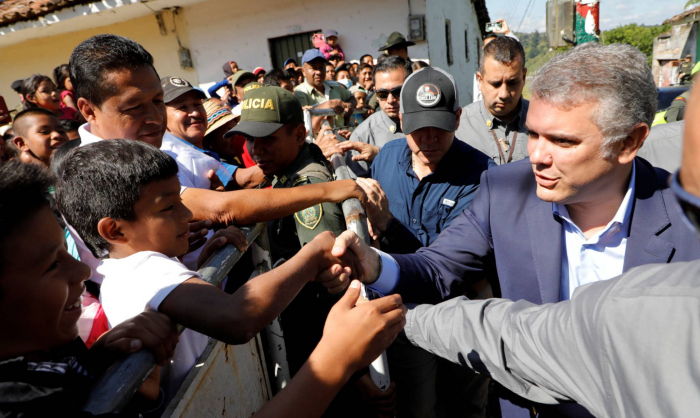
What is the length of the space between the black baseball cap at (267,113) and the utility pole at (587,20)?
13114 millimetres

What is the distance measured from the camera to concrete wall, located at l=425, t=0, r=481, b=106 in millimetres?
10883

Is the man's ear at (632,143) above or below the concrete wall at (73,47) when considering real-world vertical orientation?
below

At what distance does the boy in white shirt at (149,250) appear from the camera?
1224mm

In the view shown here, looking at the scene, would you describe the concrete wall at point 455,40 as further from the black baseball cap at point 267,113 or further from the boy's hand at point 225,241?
the boy's hand at point 225,241

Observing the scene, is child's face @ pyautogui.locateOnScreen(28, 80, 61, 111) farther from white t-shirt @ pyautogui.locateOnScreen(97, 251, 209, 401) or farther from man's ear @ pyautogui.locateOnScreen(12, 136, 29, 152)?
white t-shirt @ pyautogui.locateOnScreen(97, 251, 209, 401)

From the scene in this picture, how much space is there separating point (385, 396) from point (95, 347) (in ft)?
4.20

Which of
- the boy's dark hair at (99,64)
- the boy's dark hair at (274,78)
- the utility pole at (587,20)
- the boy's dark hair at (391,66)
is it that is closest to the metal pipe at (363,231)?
the boy's dark hair at (99,64)

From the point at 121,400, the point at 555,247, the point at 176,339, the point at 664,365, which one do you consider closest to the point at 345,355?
the point at 176,339

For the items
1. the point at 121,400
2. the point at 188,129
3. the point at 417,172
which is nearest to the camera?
the point at 121,400

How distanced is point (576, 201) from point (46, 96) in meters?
7.30

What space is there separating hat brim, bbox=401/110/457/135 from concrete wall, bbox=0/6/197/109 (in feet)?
34.5

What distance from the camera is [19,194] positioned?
3.09ft

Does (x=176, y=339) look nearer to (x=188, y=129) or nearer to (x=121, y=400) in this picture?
(x=121, y=400)

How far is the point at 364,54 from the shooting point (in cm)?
1047
